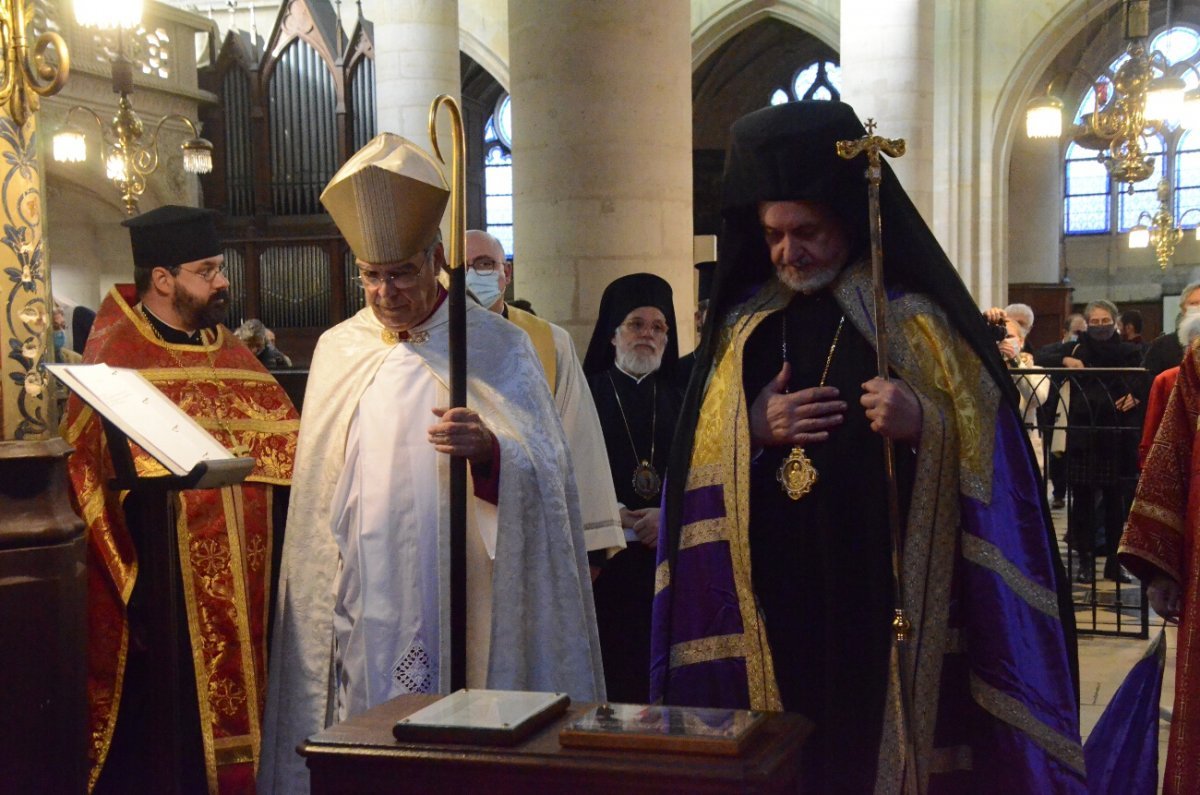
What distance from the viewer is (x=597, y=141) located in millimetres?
5848

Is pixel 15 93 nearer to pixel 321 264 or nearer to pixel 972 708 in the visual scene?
pixel 972 708

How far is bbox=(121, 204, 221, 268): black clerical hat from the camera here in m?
4.12

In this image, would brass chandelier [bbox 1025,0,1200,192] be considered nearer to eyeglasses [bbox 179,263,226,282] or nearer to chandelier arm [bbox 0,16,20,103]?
eyeglasses [bbox 179,263,226,282]

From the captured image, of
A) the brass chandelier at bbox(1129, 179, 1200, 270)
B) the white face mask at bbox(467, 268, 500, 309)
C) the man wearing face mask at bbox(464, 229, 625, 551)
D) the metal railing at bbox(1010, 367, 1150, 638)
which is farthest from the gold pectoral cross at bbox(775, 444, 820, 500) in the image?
the brass chandelier at bbox(1129, 179, 1200, 270)

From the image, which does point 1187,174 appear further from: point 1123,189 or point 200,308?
point 200,308

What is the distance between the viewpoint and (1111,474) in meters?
7.74

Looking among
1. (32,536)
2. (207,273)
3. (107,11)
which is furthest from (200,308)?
(107,11)

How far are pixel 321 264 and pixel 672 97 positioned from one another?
1183cm

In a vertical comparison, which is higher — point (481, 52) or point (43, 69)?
point (481, 52)

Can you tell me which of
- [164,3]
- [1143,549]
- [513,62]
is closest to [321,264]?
[164,3]

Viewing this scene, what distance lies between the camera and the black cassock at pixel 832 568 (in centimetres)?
259

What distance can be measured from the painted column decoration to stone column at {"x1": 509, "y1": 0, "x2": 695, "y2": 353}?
2.93 metres

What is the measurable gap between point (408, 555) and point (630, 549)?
54.8 inches

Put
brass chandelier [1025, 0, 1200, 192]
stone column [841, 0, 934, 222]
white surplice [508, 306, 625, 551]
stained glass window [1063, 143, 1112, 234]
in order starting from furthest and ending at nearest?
stained glass window [1063, 143, 1112, 234]
stone column [841, 0, 934, 222]
brass chandelier [1025, 0, 1200, 192]
white surplice [508, 306, 625, 551]
